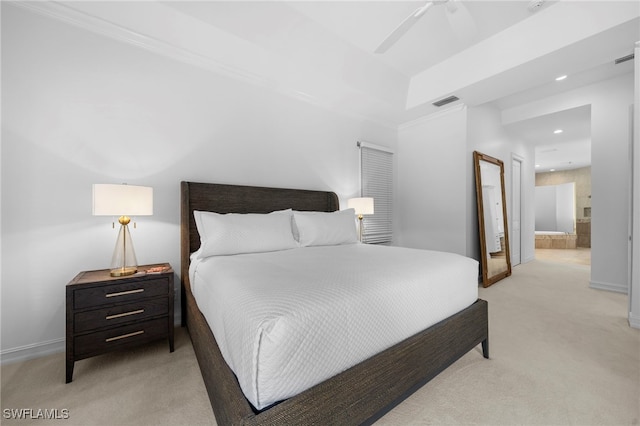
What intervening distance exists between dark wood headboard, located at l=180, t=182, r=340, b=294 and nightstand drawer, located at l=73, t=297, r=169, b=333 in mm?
382

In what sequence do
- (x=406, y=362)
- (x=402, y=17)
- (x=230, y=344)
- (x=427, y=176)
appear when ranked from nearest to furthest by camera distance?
(x=230, y=344)
(x=406, y=362)
(x=402, y=17)
(x=427, y=176)

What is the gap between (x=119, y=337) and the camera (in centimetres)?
182

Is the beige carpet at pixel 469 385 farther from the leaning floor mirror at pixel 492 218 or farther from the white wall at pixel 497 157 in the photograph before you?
the white wall at pixel 497 157

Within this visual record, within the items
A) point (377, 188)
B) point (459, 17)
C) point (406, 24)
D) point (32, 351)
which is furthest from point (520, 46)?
point (32, 351)

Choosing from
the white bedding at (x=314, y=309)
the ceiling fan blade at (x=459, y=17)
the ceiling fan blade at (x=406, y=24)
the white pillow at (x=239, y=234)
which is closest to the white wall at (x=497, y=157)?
the ceiling fan blade at (x=459, y=17)

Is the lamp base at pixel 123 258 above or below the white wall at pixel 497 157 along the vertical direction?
below

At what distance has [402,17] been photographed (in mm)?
2645

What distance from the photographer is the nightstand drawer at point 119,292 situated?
5.60 ft

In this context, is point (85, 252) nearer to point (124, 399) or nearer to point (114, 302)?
point (114, 302)

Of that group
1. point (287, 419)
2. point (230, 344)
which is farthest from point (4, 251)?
point (287, 419)

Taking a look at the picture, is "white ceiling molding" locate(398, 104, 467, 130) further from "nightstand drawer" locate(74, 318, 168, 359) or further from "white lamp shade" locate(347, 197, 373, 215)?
"nightstand drawer" locate(74, 318, 168, 359)

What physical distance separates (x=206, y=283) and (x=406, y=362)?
1224 millimetres

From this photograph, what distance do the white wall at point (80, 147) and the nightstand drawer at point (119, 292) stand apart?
54 cm
